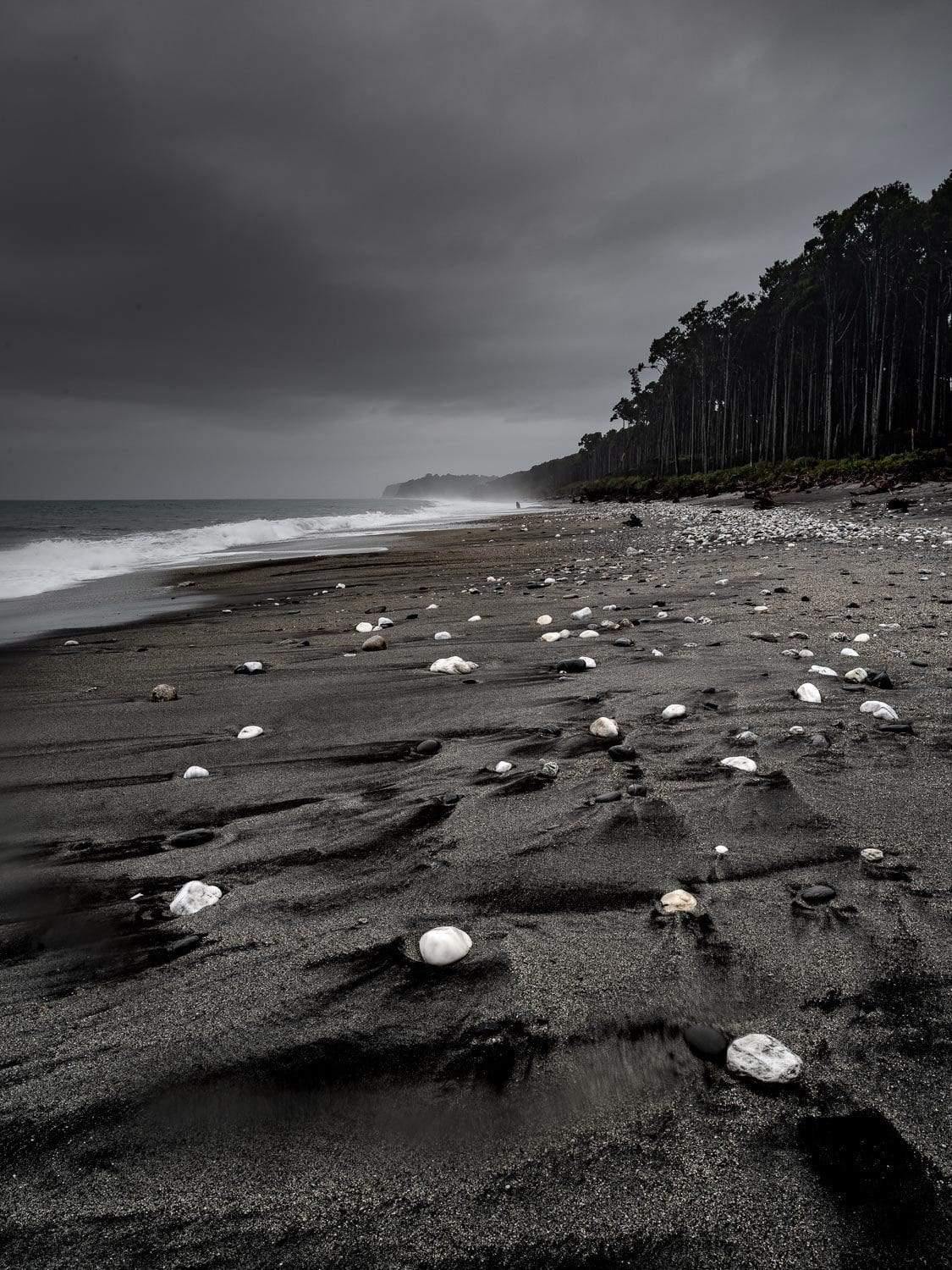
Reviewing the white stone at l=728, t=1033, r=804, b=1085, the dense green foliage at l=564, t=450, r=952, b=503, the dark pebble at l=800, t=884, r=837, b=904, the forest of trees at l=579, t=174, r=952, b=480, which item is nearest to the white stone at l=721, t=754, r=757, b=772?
the dark pebble at l=800, t=884, r=837, b=904

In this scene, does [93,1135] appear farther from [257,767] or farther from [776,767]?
[776,767]

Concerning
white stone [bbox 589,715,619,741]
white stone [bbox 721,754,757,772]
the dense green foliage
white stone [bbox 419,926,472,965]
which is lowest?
white stone [bbox 419,926,472,965]

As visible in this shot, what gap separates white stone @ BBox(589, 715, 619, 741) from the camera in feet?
11.0

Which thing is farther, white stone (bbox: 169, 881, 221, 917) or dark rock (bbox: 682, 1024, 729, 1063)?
white stone (bbox: 169, 881, 221, 917)

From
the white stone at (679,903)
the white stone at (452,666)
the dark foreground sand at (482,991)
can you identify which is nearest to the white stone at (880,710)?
the dark foreground sand at (482,991)

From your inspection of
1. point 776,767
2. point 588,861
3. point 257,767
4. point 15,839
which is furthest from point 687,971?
point 15,839

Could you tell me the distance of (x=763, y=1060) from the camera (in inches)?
55.5

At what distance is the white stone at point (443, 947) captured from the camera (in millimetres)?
1806

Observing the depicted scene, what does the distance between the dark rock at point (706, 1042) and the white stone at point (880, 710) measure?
2461 millimetres

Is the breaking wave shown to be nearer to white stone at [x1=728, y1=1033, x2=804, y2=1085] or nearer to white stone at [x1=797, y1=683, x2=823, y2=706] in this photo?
white stone at [x1=797, y1=683, x2=823, y2=706]

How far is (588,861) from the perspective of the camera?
2.28m

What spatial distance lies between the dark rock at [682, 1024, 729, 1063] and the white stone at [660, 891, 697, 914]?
444mm

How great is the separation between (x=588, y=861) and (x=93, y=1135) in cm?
158

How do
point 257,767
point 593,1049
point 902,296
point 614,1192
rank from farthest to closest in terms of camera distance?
point 902,296, point 257,767, point 593,1049, point 614,1192
